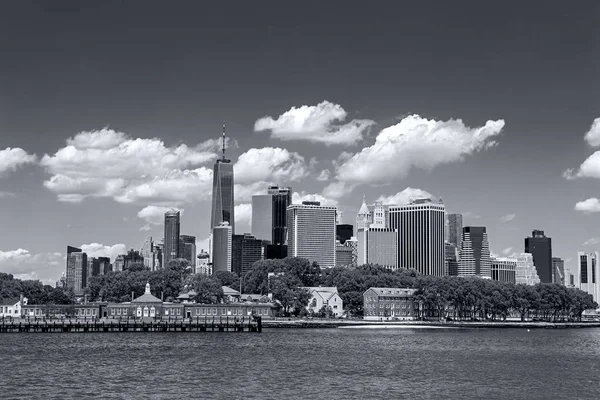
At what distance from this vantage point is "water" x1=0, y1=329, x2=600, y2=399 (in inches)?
2734

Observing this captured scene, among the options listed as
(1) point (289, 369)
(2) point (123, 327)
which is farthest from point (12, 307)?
(1) point (289, 369)

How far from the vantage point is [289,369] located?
85375 millimetres

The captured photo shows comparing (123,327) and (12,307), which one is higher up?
(12,307)

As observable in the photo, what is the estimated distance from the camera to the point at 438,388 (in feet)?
239

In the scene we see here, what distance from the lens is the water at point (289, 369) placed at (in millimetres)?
69438

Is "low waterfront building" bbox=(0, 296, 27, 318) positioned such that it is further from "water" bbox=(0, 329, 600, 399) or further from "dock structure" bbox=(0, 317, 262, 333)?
"water" bbox=(0, 329, 600, 399)

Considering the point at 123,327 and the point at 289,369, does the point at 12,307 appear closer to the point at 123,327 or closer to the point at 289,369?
the point at 123,327

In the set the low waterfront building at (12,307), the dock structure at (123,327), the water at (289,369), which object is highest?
the low waterfront building at (12,307)

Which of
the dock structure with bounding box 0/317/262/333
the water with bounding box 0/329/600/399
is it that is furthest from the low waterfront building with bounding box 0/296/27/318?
the water with bounding box 0/329/600/399

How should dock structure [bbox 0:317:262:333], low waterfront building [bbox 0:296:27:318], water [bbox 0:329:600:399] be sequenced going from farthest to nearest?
low waterfront building [bbox 0:296:27:318]
dock structure [bbox 0:317:262:333]
water [bbox 0:329:600:399]

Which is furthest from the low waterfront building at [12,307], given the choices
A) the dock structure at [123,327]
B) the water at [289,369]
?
the water at [289,369]

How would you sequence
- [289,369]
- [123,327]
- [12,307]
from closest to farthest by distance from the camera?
[289,369] < [123,327] < [12,307]

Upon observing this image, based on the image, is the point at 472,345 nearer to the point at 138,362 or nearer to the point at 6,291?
the point at 138,362

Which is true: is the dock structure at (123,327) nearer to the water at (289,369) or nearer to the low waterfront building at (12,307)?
the water at (289,369)
